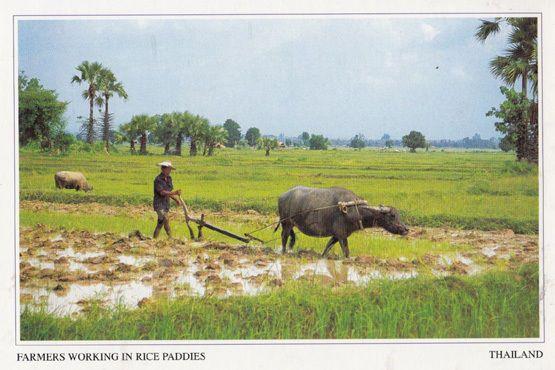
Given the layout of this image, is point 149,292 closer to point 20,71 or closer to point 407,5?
point 20,71

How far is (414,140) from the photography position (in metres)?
5.57

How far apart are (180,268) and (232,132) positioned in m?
1.67

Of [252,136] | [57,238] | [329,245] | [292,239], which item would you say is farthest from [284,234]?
[57,238]

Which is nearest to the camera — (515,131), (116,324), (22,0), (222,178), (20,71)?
(116,324)

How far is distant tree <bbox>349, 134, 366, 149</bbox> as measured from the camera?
18.3 feet

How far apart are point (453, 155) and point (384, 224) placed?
1593 mm

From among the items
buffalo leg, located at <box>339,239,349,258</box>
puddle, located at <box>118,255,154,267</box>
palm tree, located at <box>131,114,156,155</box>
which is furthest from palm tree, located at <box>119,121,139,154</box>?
buffalo leg, located at <box>339,239,349,258</box>

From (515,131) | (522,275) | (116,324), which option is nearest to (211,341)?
(116,324)

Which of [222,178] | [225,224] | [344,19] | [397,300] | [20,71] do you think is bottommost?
[397,300]

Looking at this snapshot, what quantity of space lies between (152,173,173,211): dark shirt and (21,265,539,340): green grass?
46.2 inches

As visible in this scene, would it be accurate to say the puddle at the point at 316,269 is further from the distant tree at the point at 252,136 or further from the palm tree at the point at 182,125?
the palm tree at the point at 182,125

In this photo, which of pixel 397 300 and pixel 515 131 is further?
pixel 515 131

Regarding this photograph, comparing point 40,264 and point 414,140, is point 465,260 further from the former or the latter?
point 40,264

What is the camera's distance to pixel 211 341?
396 cm
